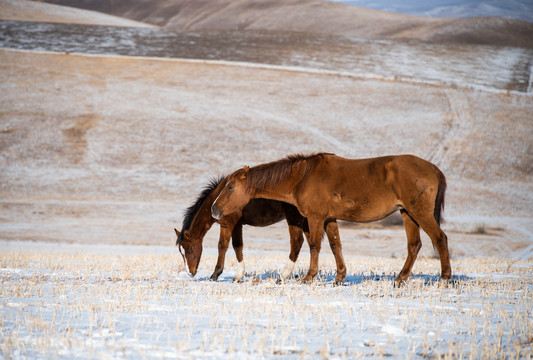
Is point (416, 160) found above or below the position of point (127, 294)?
above

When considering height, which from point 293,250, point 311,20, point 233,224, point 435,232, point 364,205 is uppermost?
point 311,20

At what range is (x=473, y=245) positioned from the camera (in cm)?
2378

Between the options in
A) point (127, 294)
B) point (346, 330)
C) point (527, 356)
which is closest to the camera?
point (527, 356)

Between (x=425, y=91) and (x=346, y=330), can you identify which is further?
(x=425, y=91)

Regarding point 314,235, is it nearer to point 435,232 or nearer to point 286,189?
point 286,189

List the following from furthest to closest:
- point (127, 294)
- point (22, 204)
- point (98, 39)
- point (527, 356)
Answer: point (98, 39) < point (22, 204) < point (127, 294) < point (527, 356)

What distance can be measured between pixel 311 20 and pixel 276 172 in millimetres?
144839

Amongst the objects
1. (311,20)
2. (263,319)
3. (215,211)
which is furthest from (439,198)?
(311,20)

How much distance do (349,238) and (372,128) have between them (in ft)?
54.4

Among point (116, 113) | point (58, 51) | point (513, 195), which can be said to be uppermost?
point (58, 51)

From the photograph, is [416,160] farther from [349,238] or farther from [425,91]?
[425,91]

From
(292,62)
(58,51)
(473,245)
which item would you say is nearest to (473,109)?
(292,62)

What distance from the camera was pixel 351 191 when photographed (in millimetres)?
8695

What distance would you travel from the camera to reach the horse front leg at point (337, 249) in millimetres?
9055
